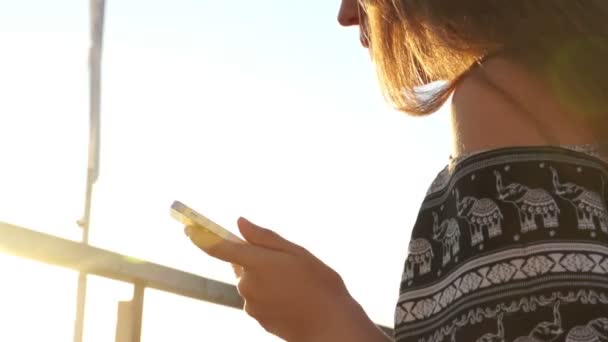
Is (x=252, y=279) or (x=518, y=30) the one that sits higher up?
(x=518, y=30)

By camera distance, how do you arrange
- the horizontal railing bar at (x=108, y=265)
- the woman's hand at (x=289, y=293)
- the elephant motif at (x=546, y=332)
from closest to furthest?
the elephant motif at (x=546, y=332), the woman's hand at (x=289, y=293), the horizontal railing bar at (x=108, y=265)

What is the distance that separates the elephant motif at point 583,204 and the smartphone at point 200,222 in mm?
295

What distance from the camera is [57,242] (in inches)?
61.2

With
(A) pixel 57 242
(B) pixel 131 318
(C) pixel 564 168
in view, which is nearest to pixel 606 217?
(C) pixel 564 168

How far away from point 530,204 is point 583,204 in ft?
0.15

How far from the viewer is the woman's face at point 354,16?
117 cm

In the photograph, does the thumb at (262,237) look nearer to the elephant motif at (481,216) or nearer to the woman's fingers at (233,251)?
the woman's fingers at (233,251)

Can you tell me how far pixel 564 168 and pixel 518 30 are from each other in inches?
5.9

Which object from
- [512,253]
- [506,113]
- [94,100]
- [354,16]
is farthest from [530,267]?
[94,100]

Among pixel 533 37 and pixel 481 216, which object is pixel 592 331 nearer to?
pixel 481 216

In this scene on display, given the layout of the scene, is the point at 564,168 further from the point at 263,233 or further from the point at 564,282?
the point at 263,233

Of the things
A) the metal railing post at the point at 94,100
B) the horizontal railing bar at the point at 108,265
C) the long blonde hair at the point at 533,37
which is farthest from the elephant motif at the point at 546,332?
the metal railing post at the point at 94,100

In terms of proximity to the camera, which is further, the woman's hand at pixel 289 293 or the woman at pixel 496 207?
the woman's hand at pixel 289 293

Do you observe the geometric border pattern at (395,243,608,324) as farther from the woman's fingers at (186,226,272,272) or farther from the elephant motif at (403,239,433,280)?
the woman's fingers at (186,226,272,272)
